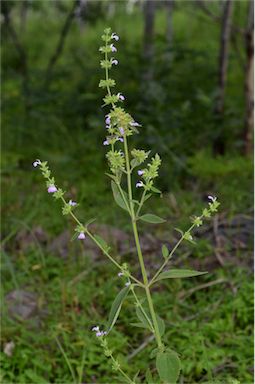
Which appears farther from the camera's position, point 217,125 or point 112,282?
point 217,125

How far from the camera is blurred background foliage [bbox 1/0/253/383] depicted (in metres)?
2.81

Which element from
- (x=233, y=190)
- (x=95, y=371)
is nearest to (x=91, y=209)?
(x=233, y=190)

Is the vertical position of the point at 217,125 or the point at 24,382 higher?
the point at 217,125

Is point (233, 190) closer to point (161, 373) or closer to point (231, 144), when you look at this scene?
point (231, 144)

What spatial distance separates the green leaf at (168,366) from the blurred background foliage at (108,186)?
0.71 m

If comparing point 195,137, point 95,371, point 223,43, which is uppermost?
point 223,43

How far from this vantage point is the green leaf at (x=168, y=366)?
1.65 meters

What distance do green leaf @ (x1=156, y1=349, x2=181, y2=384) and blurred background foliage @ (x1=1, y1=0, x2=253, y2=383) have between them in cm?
71

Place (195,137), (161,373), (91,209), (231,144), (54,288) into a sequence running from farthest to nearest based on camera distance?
(231,144), (195,137), (91,209), (54,288), (161,373)

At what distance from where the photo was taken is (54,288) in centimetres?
322

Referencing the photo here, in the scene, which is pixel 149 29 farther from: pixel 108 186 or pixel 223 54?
pixel 108 186

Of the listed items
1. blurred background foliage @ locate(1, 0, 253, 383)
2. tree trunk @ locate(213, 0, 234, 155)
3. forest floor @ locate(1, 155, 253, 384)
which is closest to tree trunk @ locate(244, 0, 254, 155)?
blurred background foliage @ locate(1, 0, 253, 383)

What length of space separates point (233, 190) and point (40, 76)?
296 cm

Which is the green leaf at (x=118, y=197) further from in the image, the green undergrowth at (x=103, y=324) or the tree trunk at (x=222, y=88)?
the tree trunk at (x=222, y=88)
